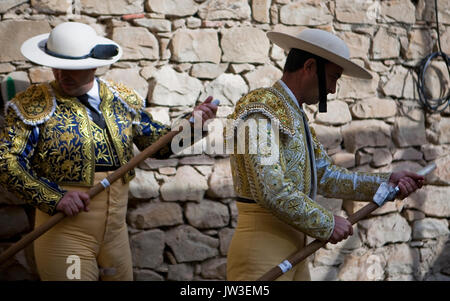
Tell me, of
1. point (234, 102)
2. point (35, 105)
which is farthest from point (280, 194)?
point (234, 102)

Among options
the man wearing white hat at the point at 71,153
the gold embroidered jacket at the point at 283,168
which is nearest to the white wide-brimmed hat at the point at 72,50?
the man wearing white hat at the point at 71,153

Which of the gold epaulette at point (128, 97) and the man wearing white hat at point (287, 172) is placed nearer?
the man wearing white hat at point (287, 172)

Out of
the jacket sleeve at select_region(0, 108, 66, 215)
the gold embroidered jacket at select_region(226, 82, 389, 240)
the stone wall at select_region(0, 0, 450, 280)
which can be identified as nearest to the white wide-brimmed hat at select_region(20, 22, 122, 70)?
the jacket sleeve at select_region(0, 108, 66, 215)

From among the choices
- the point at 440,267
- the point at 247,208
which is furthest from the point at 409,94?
the point at 247,208

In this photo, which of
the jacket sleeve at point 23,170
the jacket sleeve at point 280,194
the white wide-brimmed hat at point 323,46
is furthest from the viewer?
the jacket sleeve at point 23,170

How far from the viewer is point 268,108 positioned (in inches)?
89.0

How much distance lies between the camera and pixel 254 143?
86.7 inches

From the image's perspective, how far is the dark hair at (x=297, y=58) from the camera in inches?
94.1

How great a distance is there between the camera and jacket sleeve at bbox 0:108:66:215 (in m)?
2.54

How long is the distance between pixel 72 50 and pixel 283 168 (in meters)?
1.20

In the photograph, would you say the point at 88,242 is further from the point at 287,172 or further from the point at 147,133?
the point at 287,172

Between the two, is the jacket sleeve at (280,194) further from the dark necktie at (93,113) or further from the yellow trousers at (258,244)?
the dark necktie at (93,113)

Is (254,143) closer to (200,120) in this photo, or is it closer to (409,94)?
(200,120)

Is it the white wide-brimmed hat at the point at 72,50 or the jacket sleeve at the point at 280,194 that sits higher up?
the white wide-brimmed hat at the point at 72,50
